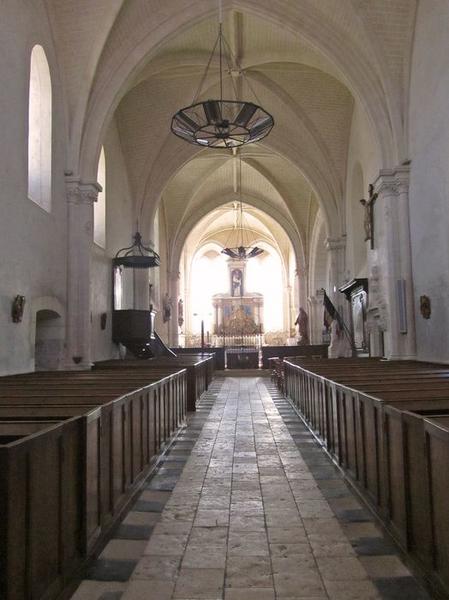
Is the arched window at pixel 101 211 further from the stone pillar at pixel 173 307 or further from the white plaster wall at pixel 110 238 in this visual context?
the stone pillar at pixel 173 307

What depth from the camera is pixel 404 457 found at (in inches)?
127

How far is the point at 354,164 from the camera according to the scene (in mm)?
16578

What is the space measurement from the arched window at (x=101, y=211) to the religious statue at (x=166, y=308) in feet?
33.8

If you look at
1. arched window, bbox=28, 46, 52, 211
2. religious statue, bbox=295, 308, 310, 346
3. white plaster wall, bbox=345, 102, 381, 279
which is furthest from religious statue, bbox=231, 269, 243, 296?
arched window, bbox=28, 46, 52, 211

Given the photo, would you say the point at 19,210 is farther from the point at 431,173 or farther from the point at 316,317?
the point at 316,317

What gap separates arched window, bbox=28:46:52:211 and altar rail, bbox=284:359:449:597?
300 inches

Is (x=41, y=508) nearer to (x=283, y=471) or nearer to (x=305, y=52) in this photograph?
(x=283, y=471)

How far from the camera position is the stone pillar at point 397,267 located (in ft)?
37.8

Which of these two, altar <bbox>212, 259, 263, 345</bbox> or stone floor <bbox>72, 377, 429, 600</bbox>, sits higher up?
altar <bbox>212, 259, 263, 345</bbox>

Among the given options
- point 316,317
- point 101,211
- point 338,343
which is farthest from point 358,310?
point 316,317

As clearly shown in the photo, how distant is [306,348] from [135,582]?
17.5 meters

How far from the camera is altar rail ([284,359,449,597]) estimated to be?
2715mm

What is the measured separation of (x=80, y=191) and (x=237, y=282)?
87.3ft

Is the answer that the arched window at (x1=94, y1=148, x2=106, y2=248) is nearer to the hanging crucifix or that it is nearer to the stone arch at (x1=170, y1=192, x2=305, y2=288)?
the hanging crucifix
